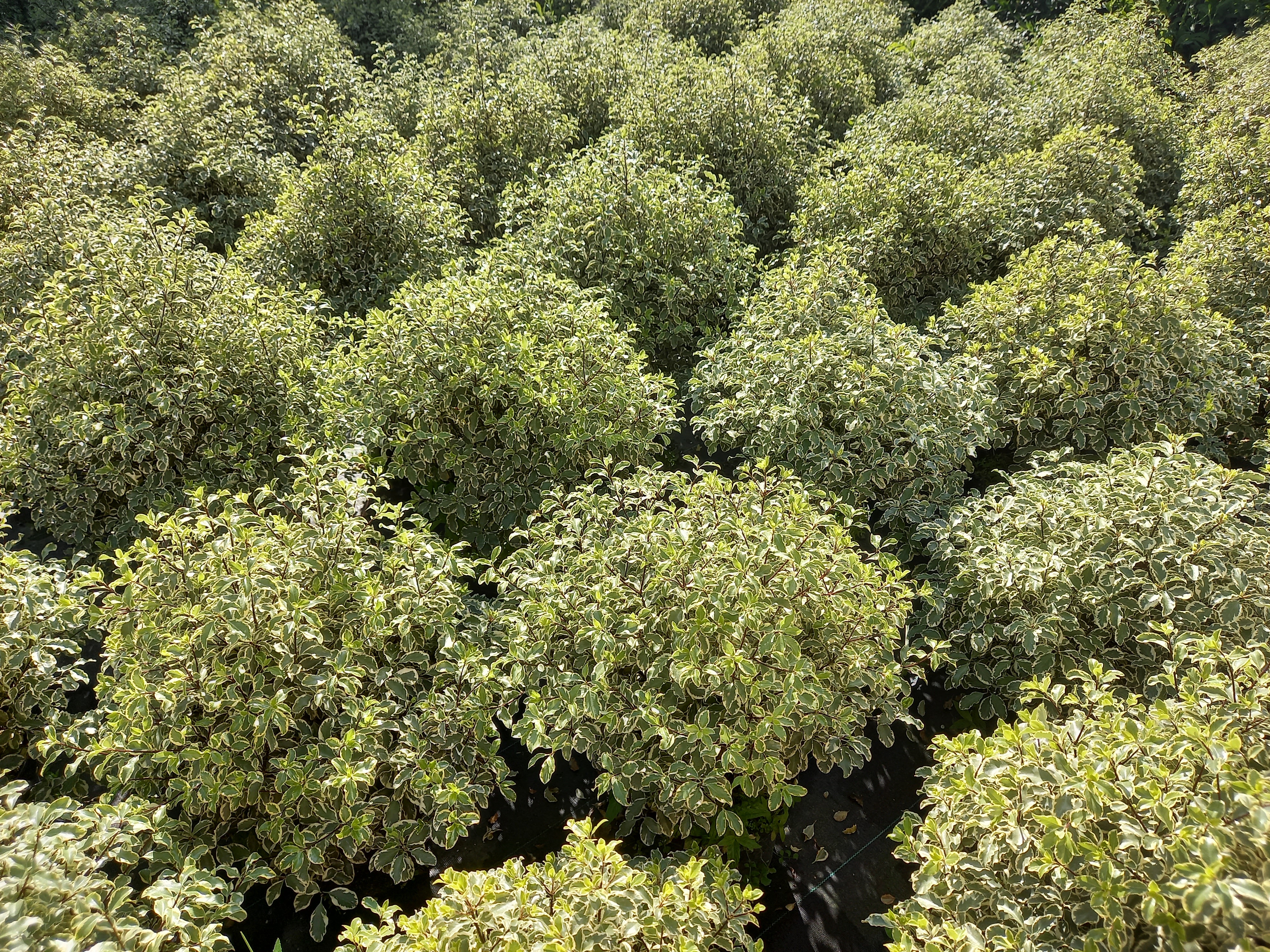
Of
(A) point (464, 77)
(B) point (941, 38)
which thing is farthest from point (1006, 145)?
(A) point (464, 77)

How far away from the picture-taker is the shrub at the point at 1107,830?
5.99ft

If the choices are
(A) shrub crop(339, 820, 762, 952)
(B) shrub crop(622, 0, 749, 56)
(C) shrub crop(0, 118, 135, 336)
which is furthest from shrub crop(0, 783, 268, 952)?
(B) shrub crop(622, 0, 749, 56)

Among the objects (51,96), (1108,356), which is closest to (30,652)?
(1108,356)

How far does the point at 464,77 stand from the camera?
894 cm

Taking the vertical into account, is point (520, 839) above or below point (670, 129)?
below

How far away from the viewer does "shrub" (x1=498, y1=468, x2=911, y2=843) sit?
280 cm

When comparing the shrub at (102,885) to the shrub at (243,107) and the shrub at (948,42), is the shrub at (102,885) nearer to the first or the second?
the shrub at (243,107)

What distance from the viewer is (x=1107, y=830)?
84.5 inches

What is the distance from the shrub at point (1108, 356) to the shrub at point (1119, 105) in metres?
4.88

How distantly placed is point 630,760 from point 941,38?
14.7 meters

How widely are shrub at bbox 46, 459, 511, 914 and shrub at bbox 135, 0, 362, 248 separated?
16.0 ft

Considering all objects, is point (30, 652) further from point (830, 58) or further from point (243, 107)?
point (830, 58)

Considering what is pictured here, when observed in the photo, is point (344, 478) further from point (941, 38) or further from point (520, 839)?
point (941, 38)

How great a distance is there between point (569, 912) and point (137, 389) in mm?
4117
